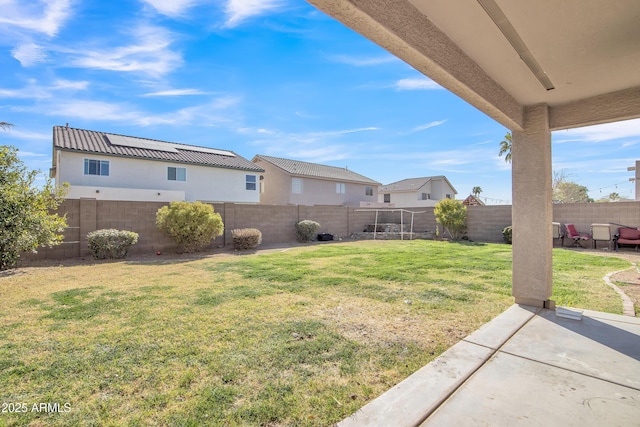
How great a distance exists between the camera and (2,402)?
220 centimetres

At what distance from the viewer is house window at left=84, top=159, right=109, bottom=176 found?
1627cm

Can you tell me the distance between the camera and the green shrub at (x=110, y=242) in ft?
30.5

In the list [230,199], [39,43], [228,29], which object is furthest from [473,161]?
[39,43]

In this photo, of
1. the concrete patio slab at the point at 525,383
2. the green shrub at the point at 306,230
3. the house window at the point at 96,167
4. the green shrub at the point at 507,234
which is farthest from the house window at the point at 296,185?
the concrete patio slab at the point at 525,383

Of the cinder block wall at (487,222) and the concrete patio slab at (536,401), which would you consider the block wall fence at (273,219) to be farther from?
the concrete patio slab at (536,401)

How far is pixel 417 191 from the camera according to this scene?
3266cm

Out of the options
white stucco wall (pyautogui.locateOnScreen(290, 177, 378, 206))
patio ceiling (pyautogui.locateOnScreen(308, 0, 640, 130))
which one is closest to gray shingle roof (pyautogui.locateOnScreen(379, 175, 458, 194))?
white stucco wall (pyautogui.locateOnScreen(290, 177, 378, 206))

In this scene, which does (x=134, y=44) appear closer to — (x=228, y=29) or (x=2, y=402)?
(x=228, y=29)

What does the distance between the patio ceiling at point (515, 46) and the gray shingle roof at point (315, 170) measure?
67.2ft

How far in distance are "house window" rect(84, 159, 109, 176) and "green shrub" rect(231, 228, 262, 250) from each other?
33.2 feet

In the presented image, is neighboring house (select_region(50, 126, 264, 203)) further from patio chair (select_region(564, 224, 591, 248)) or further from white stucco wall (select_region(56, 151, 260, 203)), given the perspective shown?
patio chair (select_region(564, 224, 591, 248))

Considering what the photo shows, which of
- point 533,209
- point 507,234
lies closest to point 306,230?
point 507,234

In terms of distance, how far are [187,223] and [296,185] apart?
13950mm

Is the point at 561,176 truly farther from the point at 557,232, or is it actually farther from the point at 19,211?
Result: the point at 19,211
